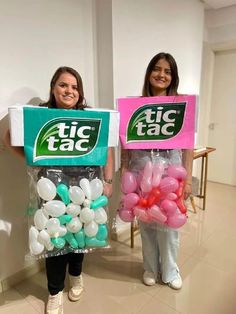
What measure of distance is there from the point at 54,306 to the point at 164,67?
156 cm

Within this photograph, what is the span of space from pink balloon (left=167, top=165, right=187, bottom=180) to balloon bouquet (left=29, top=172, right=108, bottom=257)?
1.33ft

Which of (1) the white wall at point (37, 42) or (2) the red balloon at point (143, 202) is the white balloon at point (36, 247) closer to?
(2) the red balloon at point (143, 202)

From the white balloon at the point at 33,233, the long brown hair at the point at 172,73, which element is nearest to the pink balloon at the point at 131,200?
the white balloon at the point at 33,233

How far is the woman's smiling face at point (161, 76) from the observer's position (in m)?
1.45

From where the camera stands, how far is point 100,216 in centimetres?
136

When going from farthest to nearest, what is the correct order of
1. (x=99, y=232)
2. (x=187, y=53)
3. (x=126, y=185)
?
1. (x=187, y=53)
2. (x=126, y=185)
3. (x=99, y=232)

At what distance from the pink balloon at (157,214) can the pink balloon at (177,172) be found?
21cm

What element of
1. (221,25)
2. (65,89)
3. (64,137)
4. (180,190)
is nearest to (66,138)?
(64,137)

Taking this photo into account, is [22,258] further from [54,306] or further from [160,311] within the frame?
[160,311]

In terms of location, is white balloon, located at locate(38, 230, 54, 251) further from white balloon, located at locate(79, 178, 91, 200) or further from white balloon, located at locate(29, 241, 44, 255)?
white balloon, located at locate(79, 178, 91, 200)

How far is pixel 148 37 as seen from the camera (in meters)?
2.20

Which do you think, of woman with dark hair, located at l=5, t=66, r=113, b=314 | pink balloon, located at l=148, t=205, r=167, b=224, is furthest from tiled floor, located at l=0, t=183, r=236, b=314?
pink balloon, located at l=148, t=205, r=167, b=224

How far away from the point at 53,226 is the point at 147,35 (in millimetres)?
1795

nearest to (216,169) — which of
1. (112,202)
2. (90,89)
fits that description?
(112,202)
